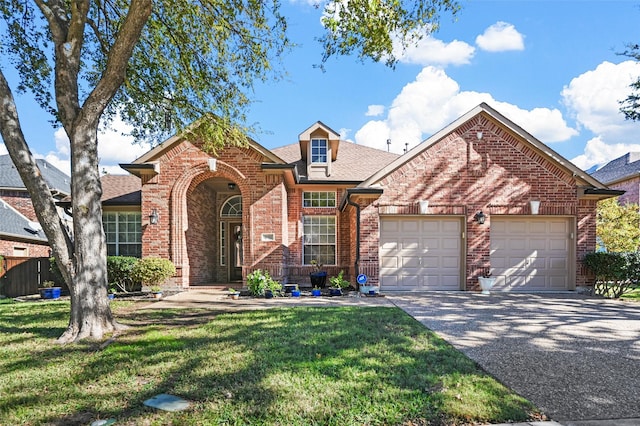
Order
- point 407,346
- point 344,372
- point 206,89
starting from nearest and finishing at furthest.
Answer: point 344,372, point 407,346, point 206,89

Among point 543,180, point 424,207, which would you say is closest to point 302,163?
point 424,207

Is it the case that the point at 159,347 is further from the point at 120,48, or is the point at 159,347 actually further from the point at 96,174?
the point at 120,48

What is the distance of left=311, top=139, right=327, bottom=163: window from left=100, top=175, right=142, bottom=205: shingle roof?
6707 mm

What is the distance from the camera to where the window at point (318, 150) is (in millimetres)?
13023

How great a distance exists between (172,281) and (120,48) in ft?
24.8

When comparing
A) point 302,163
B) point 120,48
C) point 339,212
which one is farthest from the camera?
point 302,163

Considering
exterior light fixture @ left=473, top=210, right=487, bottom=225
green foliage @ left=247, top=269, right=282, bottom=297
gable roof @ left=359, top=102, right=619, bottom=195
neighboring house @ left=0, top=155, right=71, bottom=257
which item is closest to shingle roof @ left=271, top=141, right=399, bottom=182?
gable roof @ left=359, top=102, right=619, bottom=195

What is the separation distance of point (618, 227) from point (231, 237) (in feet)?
57.0

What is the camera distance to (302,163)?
45.4ft

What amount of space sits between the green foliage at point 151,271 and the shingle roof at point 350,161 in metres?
5.84

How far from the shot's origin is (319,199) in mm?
12953

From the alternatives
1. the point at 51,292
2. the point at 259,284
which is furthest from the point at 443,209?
the point at 51,292

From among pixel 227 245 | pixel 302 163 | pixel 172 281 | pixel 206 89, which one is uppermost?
pixel 206 89

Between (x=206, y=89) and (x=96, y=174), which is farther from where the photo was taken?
(x=206, y=89)
